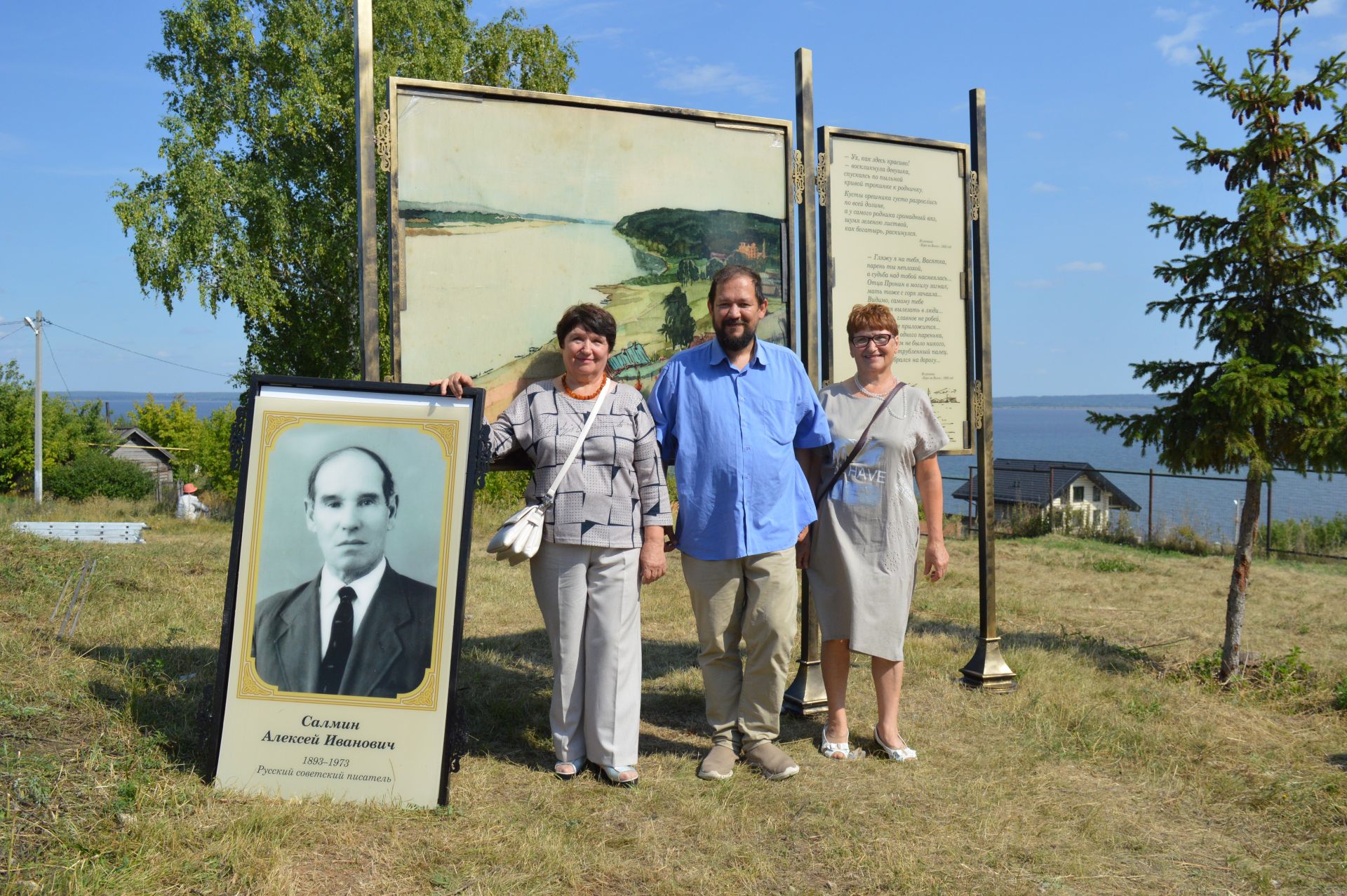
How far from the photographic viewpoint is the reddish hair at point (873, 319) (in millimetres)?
4199

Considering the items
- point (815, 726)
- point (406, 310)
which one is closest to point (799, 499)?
point (815, 726)

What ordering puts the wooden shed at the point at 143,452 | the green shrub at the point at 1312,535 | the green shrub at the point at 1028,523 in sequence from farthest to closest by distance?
the wooden shed at the point at 143,452 → the green shrub at the point at 1028,523 → the green shrub at the point at 1312,535

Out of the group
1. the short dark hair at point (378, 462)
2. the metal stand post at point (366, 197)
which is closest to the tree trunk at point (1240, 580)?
the short dark hair at point (378, 462)

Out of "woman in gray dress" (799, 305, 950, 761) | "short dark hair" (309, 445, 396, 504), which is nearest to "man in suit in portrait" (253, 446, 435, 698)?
"short dark hair" (309, 445, 396, 504)

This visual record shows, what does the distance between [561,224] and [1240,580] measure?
4.88 metres

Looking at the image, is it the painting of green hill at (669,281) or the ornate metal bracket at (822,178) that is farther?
the ornate metal bracket at (822,178)

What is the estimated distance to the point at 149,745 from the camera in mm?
3648

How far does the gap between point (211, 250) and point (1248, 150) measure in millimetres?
18568

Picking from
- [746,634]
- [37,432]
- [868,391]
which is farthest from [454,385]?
[37,432]

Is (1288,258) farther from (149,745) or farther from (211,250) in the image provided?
(211,250)

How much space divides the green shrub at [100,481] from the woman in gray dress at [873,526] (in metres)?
31.7

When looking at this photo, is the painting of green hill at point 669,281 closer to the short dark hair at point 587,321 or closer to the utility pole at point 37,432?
the short dark hair at point 587,321

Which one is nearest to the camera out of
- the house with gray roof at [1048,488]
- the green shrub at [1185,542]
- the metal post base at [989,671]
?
the metal post base at [989,671]

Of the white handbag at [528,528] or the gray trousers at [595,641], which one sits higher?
the white handbag at [528,528]
